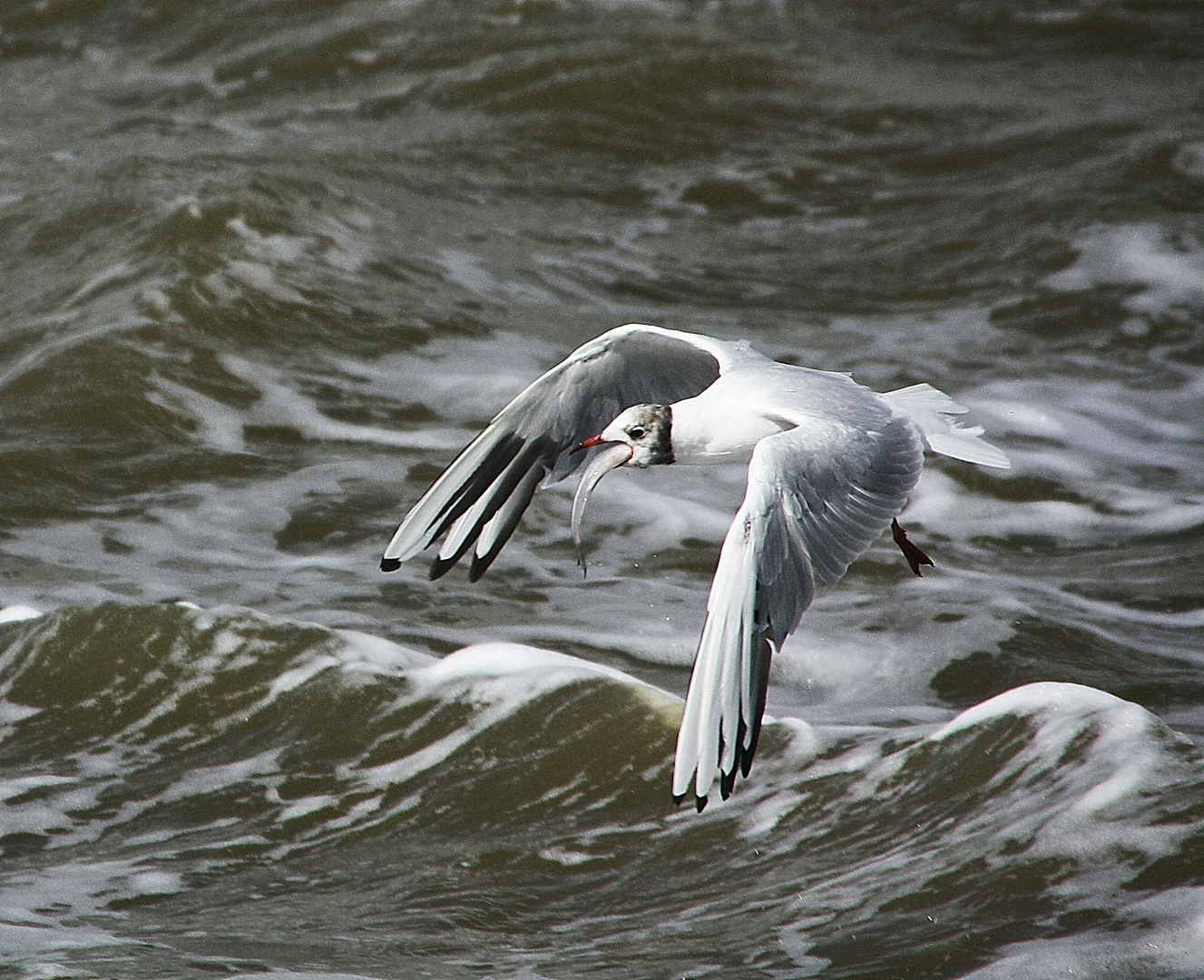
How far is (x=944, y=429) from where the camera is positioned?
4090 millimetres

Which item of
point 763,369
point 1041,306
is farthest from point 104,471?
point 1041,306

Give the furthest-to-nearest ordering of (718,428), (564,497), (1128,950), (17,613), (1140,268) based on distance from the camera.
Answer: (1140,268) < (564,497) < (17,613) < (718,428) < (1128,950)

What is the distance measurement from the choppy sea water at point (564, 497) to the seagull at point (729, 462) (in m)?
0.41

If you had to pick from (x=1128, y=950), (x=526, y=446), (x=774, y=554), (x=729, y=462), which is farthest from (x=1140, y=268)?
(x=1128, y=950)

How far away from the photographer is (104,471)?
592 cm

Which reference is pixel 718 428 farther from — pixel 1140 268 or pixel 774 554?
pixel 1140 268

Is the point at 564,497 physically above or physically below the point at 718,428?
below

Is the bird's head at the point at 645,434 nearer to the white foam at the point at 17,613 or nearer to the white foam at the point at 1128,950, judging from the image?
the white foam at the point at 1128,950

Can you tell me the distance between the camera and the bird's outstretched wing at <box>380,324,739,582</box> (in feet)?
14.2

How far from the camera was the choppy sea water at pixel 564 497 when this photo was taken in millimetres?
3451

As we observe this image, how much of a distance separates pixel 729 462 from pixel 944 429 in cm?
53

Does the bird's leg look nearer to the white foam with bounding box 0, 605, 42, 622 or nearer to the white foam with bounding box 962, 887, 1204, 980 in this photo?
the white foam with bounding box 962, 887, 1204, 980

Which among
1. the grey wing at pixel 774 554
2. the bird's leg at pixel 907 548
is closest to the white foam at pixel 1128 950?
the grey wing at pixel 774 554

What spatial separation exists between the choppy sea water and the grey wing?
0.51 meters
